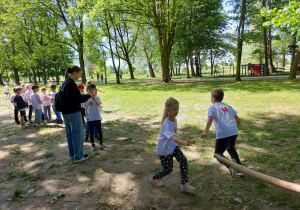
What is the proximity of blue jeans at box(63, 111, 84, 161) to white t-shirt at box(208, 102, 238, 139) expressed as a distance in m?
2.96

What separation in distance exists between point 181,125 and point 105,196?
439cm

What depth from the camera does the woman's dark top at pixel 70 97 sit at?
421cm

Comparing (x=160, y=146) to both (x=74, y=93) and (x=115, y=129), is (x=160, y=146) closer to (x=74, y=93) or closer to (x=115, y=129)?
(x=74, y=93)

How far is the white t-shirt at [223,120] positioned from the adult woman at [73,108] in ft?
9.01

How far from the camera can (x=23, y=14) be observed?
1206 inches

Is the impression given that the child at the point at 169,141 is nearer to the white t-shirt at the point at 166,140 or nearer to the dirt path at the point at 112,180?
the white t-shirt at the point at 166,140

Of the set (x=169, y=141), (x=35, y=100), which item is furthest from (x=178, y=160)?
(x=35, y=100)

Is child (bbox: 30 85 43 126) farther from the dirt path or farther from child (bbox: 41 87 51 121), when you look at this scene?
the dirt path

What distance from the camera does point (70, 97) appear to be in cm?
425

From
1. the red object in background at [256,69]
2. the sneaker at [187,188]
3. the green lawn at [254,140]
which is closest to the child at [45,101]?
the green lawn at [254,140]

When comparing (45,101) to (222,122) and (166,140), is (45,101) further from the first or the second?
(222,122)

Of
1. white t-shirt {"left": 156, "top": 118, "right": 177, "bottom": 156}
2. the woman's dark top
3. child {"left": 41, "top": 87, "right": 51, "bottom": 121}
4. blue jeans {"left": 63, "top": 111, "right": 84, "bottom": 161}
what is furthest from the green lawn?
child {"left": 41, "top": 87, "right": 51, "bottom": 121}

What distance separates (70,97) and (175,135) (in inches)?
101

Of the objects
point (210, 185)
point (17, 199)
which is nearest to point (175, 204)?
point (210, 185)
